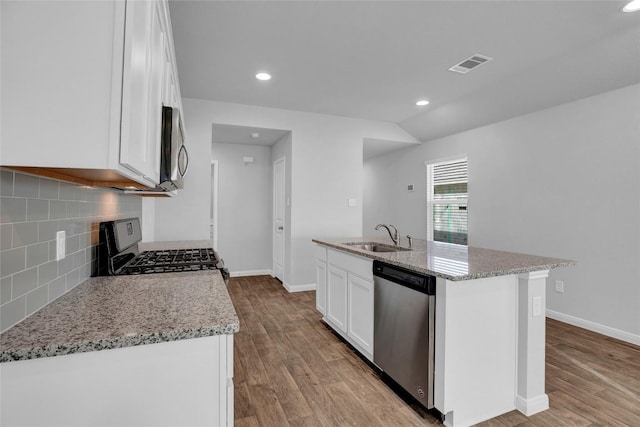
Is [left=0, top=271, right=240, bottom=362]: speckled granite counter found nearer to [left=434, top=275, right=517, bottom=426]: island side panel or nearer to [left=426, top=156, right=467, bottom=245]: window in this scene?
[left=434, top=275, right=517, bottom=426]: island side panel

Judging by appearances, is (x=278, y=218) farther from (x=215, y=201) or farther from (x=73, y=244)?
(x=73, y=244)

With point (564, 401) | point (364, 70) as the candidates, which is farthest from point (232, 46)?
point (564, 401)

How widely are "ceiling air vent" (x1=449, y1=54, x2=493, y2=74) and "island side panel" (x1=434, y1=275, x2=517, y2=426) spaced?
6.79 feet

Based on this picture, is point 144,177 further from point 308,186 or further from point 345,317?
point 308,186

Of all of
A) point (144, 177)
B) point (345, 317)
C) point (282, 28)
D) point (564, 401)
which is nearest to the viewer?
point (144, 177)

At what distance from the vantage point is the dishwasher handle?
1.80 meters

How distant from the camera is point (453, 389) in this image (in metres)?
1.76

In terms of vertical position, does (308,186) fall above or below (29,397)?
above

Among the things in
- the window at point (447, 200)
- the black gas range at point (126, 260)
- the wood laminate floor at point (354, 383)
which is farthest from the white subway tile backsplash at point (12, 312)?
the window at point (447, 200)

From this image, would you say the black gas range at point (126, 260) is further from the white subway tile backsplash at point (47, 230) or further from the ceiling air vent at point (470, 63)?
the ceiling air vent at point (470, 63)

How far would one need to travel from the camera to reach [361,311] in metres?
2.52

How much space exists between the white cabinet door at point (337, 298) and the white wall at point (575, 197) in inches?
97.5

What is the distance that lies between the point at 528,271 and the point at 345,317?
1456 millimetres

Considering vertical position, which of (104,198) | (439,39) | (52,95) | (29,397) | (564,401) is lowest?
(564,401)
